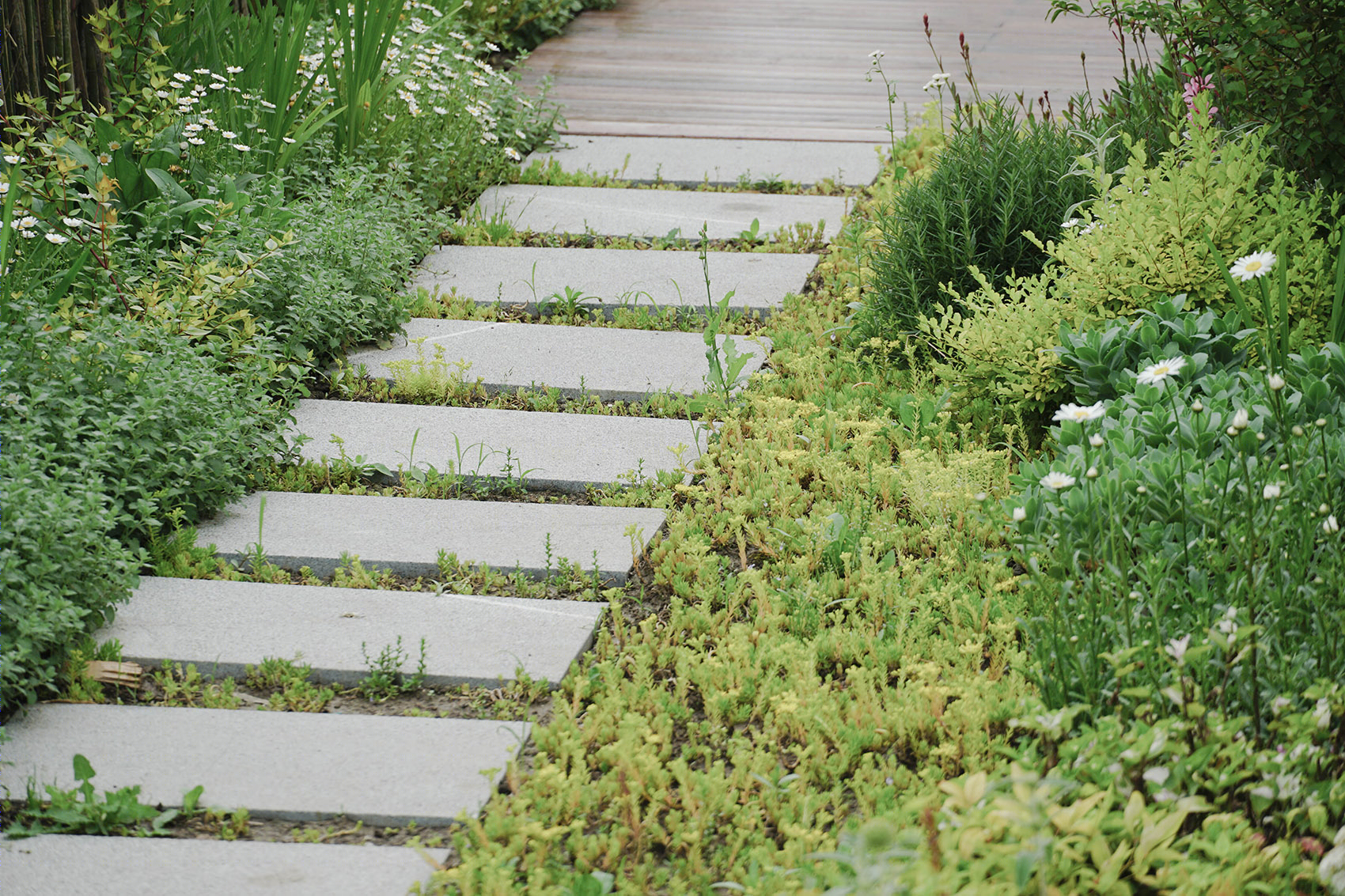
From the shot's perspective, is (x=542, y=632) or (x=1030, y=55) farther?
(x=1030, y=55)

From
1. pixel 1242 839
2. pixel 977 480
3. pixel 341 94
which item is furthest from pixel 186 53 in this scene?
pixel 1242 839

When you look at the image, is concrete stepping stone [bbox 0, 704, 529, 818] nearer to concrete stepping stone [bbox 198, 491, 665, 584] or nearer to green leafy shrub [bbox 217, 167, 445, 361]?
concrete stepping stone [bbox 198, 491, 665, 584]

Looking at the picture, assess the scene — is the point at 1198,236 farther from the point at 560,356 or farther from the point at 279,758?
the point at 279,758

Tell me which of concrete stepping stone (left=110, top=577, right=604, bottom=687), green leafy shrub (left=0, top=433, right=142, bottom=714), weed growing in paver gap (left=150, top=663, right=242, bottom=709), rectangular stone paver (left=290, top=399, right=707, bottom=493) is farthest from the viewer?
rectangular stone paver (left=290, top=399, right=707, bottom=493)

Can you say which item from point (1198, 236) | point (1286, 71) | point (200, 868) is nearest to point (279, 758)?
point (200, 868)

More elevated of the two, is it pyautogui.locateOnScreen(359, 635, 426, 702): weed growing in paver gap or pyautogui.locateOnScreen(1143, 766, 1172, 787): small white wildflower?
pyautogui.locateOnScreen(1143, 766, 1172, 787): small white wildflower

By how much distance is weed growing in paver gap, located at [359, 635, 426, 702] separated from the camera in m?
2.43

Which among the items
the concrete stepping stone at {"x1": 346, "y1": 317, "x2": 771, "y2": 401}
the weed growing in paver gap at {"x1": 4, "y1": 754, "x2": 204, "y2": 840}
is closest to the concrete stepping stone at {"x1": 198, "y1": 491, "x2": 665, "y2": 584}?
the concrete stepping stone at {"x1": 346, "y1": 317, "x2": 771, "y2": 401}

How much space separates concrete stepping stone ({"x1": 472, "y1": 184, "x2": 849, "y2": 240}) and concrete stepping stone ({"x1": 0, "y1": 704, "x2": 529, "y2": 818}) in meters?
2.87

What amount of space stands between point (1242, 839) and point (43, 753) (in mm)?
2019

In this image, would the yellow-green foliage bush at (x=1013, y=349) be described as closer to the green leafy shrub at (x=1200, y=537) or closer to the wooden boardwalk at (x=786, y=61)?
the green leafy shrub at (x=1200, y=537)

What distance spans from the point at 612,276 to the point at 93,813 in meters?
2.78

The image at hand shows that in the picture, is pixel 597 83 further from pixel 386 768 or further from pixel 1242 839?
pixel 1242 839

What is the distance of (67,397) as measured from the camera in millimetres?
2713
